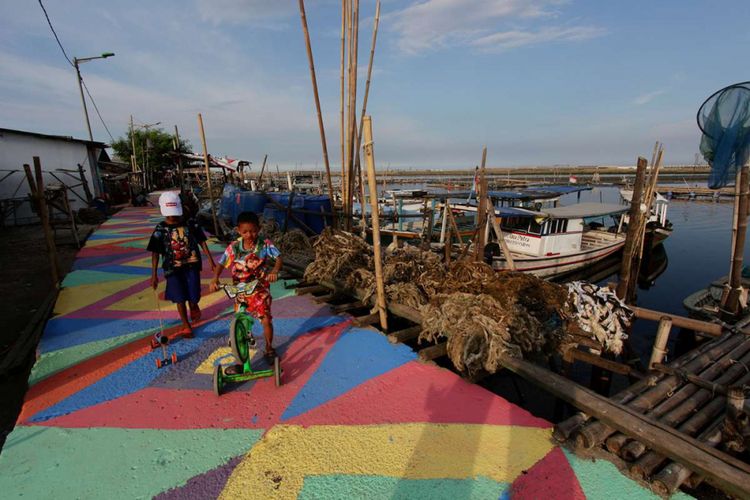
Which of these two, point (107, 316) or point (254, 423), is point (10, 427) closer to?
point (107, 316)

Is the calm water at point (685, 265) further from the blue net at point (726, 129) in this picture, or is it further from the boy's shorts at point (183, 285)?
the boy's shorts at point (183, 285)

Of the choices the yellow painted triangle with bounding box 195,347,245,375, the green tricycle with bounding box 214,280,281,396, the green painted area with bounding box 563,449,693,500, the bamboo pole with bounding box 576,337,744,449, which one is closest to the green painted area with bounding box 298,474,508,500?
the green painted area with bounding box 563,449,693,500

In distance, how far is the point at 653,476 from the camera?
2.33 m

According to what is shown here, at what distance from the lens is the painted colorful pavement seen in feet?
7.41

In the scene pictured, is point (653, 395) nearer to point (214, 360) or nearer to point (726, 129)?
point (214, 360)

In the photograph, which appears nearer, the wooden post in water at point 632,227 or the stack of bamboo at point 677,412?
the stack of bamboo at point 677,412

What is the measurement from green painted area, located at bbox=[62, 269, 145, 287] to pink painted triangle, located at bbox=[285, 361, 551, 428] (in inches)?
223

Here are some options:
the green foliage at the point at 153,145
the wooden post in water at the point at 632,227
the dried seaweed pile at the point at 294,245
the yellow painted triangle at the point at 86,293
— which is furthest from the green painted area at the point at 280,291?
the green foliage at the point at 153,145

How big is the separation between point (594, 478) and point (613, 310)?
359 centimetres

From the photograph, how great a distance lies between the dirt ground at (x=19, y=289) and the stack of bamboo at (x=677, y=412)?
17.1ft

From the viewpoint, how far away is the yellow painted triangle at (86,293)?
5238 millimetres

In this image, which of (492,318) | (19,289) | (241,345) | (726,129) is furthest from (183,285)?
(726,129)

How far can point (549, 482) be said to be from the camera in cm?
228

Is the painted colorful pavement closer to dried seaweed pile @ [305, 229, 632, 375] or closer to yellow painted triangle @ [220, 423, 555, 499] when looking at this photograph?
yellow painted triangle @ [220, 423, 555, 499]
